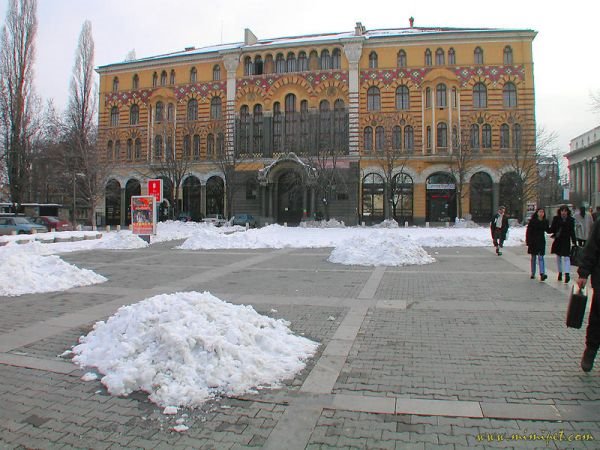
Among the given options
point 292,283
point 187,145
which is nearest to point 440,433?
point 292,283

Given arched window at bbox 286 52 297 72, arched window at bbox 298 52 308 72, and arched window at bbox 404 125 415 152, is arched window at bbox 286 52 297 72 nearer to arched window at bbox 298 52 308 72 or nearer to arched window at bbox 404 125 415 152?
arched window at bbox 298 52 308 72

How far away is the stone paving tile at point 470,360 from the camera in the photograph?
4.39m

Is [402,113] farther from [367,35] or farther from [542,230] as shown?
[542,230]

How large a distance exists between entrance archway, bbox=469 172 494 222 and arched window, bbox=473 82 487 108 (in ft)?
22.8

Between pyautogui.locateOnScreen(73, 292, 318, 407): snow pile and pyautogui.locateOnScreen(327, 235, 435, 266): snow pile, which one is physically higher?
pyautogui.locateOnScreen(327, 235, 435, 266): snow pile

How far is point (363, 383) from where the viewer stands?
4633 mm

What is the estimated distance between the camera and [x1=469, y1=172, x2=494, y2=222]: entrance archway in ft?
147

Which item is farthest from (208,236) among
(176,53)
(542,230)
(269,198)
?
(176,53)

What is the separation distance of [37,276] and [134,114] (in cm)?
4776

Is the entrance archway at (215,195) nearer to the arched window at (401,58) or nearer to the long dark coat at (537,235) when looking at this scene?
the arched window at (401,58)

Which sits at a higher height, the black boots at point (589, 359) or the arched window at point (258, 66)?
the arched window at point (258, 66)

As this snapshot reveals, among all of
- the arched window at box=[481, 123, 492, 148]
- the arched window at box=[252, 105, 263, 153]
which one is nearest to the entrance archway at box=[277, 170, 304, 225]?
the arched window at box=[252, 105, 263, 153]

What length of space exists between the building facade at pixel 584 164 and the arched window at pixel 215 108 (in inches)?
2064

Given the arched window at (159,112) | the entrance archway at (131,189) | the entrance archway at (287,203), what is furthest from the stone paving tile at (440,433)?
the entrance archway at (131,189)
